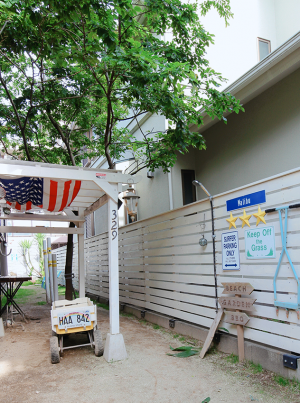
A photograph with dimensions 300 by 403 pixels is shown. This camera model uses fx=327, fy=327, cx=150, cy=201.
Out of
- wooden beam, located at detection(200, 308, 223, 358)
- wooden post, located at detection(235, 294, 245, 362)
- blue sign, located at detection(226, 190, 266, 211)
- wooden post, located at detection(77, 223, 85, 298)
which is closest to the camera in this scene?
blue sign, located at detection(226, 190, 266, 211)

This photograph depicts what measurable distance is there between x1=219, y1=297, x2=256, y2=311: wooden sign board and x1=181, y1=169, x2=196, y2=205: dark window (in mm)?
Answer: 4502

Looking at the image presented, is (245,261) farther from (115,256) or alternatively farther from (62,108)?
(62,108)

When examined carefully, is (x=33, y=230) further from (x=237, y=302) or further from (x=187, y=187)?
(x=237, y=302)

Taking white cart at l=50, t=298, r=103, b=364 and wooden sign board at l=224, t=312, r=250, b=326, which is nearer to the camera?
wooden sign board at l=224, t=312, r=250, b=326

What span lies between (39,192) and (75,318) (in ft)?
8.32

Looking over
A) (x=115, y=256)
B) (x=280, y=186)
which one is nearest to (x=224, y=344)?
(x=115, y=256)

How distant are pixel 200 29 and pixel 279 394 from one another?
23.9 ft

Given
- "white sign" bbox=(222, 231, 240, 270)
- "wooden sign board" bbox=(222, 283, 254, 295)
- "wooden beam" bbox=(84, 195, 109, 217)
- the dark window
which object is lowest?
"wooden sign board" bbox=(222, 283, 254, 295)

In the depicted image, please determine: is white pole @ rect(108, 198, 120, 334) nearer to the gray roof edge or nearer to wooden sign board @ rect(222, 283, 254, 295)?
wooden sign board @ rect(222, 283, 254, 295)

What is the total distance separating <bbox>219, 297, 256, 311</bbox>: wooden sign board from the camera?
451cm

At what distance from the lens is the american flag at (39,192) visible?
6.00m

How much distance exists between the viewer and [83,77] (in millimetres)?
8047

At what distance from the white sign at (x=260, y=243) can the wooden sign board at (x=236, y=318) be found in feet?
2.72

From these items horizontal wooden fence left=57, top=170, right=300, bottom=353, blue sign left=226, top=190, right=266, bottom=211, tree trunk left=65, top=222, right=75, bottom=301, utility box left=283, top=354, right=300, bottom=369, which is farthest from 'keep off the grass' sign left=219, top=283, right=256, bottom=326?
tree trunk left=65, top=222, right=75, bottom=301
